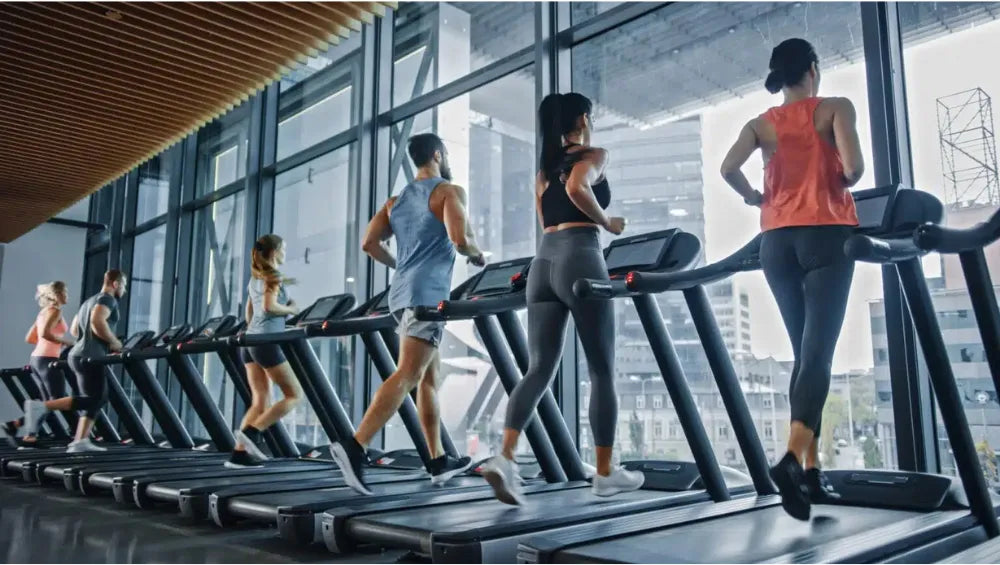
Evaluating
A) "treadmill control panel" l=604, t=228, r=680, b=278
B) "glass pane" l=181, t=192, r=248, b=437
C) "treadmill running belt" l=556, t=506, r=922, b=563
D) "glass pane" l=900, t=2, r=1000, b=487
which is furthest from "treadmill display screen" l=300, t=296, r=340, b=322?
"glass pane" l=181, t=192, r=248, b=437

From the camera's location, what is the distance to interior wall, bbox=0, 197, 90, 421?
31.5 feet

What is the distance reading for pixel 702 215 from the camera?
4.48 m

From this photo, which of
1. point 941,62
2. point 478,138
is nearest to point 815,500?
point 941,62

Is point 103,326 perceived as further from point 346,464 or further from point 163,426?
point 346,464

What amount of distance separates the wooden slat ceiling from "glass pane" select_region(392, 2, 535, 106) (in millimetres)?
1006

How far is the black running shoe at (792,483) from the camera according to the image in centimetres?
211

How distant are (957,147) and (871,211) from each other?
1316 mm

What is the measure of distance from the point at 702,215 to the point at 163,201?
784cm

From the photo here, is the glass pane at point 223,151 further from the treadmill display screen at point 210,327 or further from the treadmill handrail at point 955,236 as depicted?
the treadmill handrail at point 955,236

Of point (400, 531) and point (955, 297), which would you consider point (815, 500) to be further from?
point (955, 297)

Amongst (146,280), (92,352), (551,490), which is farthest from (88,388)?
(146,280)

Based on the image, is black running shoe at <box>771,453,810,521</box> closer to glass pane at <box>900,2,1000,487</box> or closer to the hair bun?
the hair bun

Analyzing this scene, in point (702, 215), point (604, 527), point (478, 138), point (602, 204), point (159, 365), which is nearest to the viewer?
point (604, 527)

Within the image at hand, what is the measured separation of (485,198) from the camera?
5.70 meters
